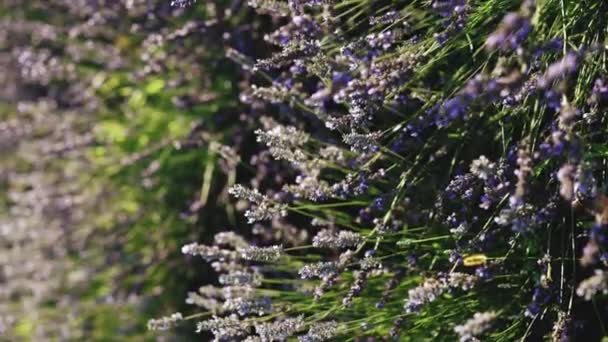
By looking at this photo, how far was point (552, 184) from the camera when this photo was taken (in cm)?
168

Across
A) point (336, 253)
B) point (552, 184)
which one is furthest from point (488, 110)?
point (336, 253)

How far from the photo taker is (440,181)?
5.90 feet

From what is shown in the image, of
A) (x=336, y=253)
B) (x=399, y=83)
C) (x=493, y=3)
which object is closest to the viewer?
(x=399, y=83)

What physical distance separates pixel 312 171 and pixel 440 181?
0.96ft

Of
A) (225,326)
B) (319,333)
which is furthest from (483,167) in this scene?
(225,326)

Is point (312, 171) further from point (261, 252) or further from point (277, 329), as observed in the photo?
point (277, 329)

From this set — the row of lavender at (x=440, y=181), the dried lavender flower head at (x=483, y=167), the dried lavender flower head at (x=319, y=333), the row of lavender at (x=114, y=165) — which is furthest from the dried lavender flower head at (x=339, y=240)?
the row of lavender at (x=114, y=165)

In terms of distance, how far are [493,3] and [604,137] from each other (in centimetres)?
35

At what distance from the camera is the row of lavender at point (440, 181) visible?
4.83 ft

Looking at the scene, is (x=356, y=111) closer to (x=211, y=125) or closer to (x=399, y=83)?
(x=399, y=83)

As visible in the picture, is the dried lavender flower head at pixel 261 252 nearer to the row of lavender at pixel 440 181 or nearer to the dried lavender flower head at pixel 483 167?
the row of lavender at pixel 440 181

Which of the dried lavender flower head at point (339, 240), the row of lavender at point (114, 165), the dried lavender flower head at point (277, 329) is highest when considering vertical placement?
the row of lavender at point (114, 165)

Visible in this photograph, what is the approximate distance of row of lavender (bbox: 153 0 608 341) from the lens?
147 centimetres

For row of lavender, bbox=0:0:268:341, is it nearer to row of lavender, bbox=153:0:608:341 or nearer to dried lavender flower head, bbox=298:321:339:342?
row of lavender, bbox=153:0:608:341
